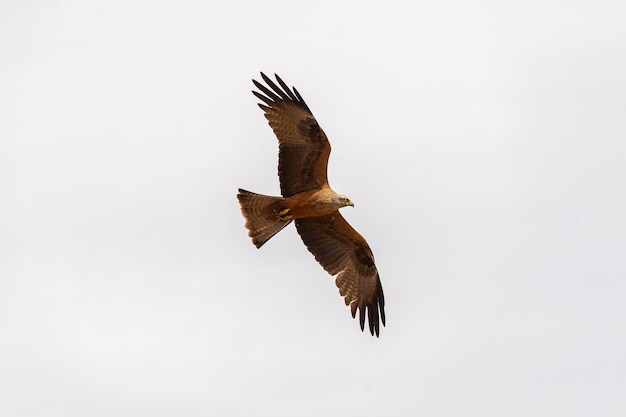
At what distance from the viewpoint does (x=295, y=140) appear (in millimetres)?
22219

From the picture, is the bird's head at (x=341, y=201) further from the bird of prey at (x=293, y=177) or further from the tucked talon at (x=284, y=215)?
the tucked talon at (x=284, y=215)

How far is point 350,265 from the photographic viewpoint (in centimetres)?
2375

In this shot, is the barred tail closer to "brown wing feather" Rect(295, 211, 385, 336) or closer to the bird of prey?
the bird of prey

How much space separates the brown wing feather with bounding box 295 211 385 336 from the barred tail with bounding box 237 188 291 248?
2.74ft

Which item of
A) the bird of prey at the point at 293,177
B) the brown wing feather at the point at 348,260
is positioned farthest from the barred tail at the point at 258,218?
the brown wing feather at the point at 348,260

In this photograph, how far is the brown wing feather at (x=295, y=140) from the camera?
2214 cm

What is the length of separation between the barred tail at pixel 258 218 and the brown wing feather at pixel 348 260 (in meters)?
0.83

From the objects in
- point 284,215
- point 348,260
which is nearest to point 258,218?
point 284,215

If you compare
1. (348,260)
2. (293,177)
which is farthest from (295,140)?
(348,260)

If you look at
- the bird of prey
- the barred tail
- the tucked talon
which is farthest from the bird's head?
the barred tail

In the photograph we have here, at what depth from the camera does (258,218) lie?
22578mm

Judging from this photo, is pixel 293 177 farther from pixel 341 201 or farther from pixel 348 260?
pixel 348 260

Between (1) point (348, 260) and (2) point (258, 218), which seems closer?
(2) point (258, 218)

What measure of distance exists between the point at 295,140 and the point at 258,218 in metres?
1.39
